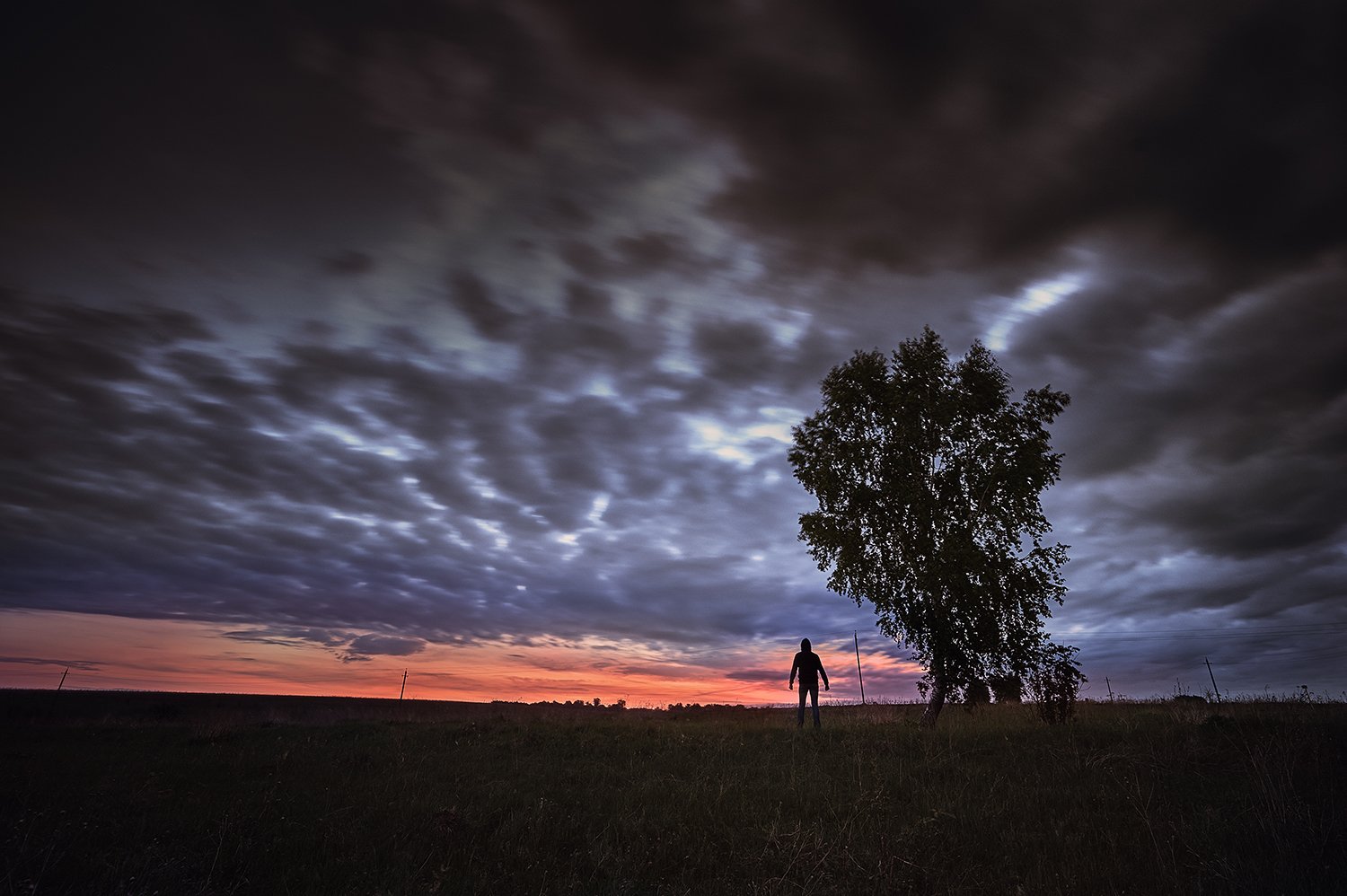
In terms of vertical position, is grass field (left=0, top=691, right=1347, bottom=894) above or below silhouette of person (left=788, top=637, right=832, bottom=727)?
below

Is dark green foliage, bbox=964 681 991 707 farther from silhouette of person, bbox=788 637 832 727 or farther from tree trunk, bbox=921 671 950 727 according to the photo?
silhouette of person, bbox=788 637 832 727

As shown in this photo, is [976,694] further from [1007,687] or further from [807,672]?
[807,672]

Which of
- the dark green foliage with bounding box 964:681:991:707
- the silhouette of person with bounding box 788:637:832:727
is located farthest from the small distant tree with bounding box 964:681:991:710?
the silhouette of person with bounding box 788:637:832:727

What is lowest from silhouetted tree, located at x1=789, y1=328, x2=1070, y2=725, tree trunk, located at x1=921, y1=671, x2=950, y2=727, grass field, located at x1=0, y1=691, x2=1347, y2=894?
grass field, located at x1=0, y1=691, x2=1347, y2=894

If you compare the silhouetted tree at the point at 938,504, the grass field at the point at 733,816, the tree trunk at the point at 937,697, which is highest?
the silhouetted tree at the point at 938,504

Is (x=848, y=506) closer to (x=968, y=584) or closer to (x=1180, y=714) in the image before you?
(x=968, y=584)

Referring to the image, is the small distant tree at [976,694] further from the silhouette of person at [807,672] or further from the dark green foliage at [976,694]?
the silhouette of person at [807,672]

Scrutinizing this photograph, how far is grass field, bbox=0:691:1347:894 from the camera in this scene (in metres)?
6.54

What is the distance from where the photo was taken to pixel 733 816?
8984 millimetres

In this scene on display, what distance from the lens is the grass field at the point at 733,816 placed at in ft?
21.4

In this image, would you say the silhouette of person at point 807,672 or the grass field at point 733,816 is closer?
the grass field at point 733,816

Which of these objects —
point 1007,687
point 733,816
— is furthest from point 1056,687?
point 733,816

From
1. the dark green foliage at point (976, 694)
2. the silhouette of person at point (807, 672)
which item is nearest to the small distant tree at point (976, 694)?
the dark green foliage at point (976, 694)

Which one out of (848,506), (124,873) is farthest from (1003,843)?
(848,506)
